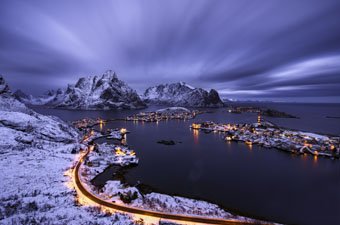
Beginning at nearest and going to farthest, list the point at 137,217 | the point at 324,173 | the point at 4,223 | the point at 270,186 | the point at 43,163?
the point at 4,223 → the point at 137,217 → the point at 270,186 → the point at 43,163 → the point at 324,173

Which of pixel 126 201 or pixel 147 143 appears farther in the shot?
pixel 147 143

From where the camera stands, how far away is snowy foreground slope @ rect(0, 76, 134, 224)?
78.9 ft

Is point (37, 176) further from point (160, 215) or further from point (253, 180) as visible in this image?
point (253, 180)

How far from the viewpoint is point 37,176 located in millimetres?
38062

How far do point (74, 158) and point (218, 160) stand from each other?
48659 millimetres

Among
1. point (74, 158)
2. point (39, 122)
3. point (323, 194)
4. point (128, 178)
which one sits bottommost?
point (323, 194)

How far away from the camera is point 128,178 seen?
44.1 metres

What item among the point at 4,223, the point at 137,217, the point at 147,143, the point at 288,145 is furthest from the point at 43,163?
the point at 288,145

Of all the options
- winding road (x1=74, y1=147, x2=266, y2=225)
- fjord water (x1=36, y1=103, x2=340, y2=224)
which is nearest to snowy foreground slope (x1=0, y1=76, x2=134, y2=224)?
winding road (x1=74, y1=147, x2=266, y2=225)

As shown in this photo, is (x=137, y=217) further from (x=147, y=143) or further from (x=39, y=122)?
(x=39, y=122)

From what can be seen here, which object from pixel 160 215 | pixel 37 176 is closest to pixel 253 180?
pixel 160 215

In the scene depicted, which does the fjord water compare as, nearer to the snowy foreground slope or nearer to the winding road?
the winding road

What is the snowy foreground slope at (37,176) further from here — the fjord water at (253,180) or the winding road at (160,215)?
the fjord water at (253,180)

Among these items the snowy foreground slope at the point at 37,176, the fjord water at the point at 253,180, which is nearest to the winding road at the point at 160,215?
the snowy foreground slope at the point at 37,176
